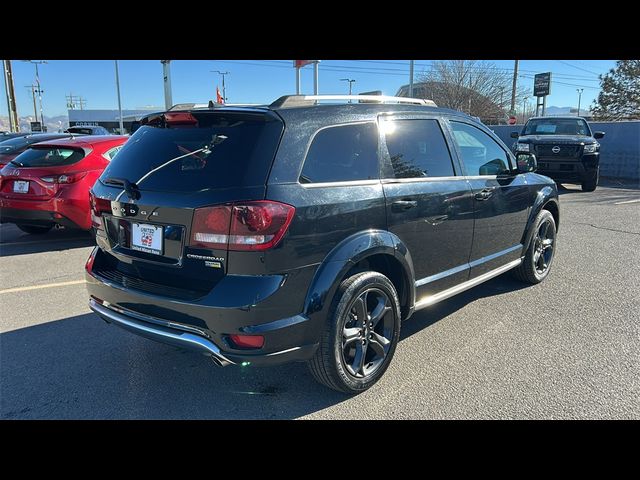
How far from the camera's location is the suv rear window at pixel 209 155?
2617 millimetres

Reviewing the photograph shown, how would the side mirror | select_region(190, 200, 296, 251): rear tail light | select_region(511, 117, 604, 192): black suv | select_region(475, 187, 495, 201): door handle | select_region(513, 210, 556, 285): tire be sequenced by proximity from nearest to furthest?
select_region(190, 200, 296, 251): rear tail light
select_region(475, 187, 495, 201): door handle
the side mirror
select_region(513, 210, 556, 285): tire
select_region(511, 117, 604, 192): black suv

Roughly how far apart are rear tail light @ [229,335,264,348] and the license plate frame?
0.70 m

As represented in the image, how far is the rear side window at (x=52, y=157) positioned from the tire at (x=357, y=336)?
556cm

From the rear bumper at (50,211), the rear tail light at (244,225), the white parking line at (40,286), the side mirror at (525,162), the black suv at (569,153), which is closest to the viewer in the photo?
the rear tail light at (244,225)

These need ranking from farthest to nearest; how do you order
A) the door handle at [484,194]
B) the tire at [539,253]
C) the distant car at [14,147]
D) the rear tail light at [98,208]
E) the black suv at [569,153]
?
the black suv at [569,153]
the distant car at [14,147]
the tire at [539,253]
the door handle at [484,194]
the rear tail light at [98,208]

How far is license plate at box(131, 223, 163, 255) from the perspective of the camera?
9.12 feet

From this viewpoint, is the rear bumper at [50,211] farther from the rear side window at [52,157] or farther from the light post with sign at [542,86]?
the light post with sign at [542,86]

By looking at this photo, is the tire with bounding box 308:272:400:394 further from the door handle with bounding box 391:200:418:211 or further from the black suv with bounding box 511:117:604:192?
the black suv with bounding box 511:117:604:192

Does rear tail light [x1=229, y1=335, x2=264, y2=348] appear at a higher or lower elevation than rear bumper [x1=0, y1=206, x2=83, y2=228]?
higher

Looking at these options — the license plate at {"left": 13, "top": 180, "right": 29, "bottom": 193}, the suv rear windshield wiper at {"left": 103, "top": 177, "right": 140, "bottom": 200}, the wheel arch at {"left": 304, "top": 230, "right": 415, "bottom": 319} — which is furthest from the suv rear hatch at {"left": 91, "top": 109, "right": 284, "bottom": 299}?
the license plate at {"left": 13, "top": 180, "right": 29, "bottom": 193}

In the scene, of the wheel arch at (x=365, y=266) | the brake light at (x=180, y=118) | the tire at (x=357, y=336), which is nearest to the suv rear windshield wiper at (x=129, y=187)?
the brake light at (x=180, y=118)

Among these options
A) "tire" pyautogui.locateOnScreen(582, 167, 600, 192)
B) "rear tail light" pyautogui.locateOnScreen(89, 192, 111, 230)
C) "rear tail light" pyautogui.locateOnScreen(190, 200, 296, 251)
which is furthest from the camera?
"tire" pyautogui.locateOnScreen(582, 167, 600, 192)
